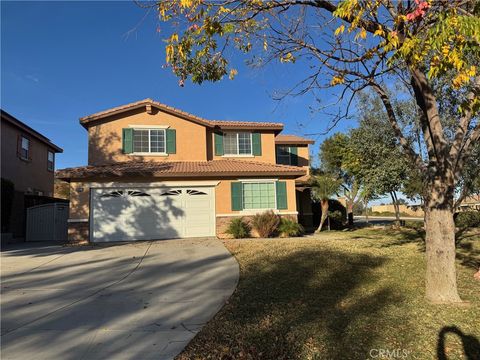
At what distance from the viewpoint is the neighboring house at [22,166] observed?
1894 cm

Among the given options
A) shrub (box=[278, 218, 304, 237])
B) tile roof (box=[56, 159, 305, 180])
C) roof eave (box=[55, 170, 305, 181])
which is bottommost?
shrub (box=[278, 218, 304, 237])

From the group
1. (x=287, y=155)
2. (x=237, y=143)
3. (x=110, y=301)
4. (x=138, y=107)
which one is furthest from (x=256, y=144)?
(x=110, y=301)

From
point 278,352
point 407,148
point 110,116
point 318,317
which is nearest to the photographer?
→ point 278,352

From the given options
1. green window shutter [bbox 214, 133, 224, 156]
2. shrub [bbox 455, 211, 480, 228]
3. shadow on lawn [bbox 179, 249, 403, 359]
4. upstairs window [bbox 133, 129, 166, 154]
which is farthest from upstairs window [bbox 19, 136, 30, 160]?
shrub [bbox 455, 211, 480, 228]

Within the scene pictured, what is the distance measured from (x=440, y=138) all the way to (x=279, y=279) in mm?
4051

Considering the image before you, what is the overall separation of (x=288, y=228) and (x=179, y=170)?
5.47 meters

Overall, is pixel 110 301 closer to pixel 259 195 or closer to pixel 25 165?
pixel 259 195

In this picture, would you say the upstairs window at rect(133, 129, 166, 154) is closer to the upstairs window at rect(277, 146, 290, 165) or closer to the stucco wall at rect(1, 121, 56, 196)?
the stucco wall at rect(1, 121, 56, 196)

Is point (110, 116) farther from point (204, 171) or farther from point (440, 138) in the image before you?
point (440, 138)

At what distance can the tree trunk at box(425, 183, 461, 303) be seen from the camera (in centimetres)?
622

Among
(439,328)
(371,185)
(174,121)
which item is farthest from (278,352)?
(371,185)

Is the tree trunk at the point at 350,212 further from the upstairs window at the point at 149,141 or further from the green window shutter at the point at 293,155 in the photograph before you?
the upstairs window at the point at 149,141

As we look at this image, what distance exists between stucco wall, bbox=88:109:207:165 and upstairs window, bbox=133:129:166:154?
0.36m

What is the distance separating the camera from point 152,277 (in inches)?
348
